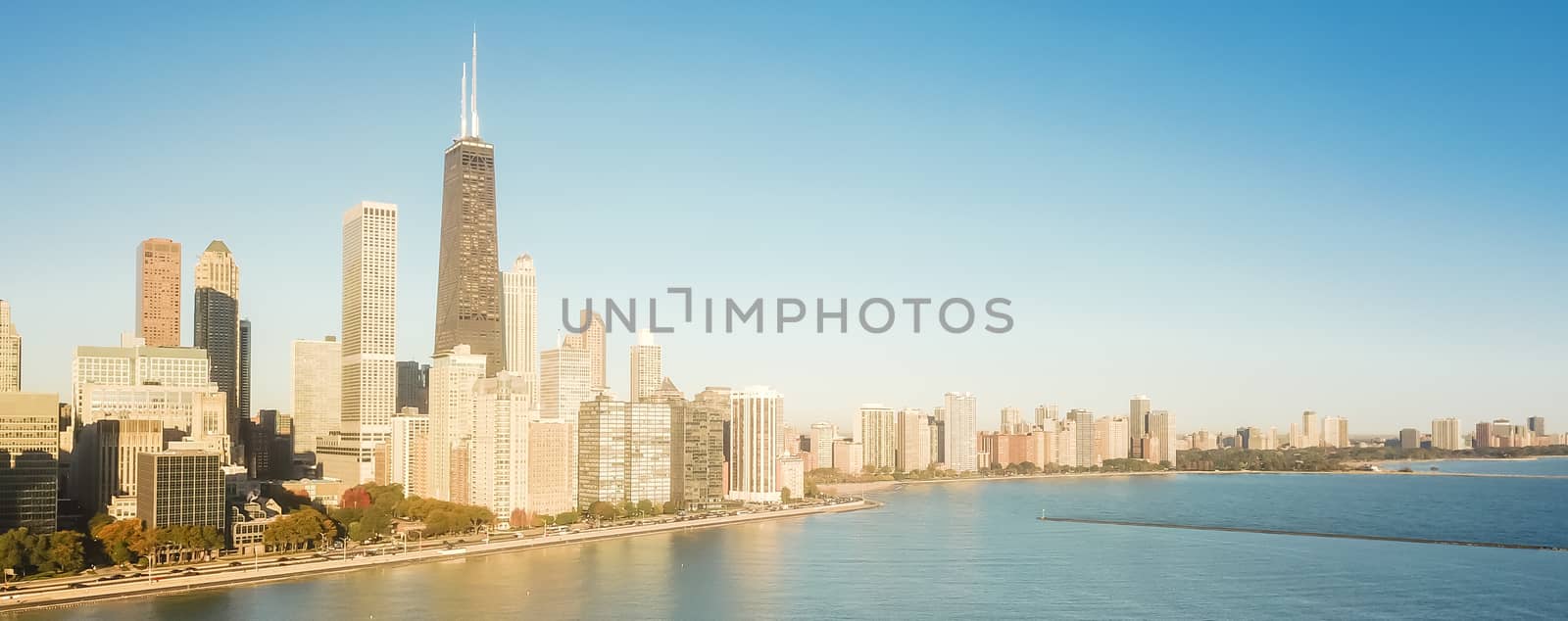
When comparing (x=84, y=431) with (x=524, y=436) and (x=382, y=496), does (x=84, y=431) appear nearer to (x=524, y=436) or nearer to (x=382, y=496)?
(x=382, y=496)

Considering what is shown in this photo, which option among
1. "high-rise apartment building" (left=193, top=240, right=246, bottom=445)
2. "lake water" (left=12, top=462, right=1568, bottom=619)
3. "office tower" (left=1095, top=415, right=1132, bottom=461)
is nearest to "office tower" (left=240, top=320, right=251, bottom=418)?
"high-rise apartment building" (left=193, top=240, right=246, bottom=445)

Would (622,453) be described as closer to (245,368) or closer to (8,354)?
(8,354)

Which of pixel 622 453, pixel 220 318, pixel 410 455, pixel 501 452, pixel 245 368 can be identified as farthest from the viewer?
pixel 245 368

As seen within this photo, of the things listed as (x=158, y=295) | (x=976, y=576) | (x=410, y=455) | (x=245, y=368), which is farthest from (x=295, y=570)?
(x=245, y=368)

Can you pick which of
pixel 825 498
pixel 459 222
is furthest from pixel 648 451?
pixel 459 222

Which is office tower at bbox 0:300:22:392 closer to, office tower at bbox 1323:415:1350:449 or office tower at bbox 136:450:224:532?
office tower at bbox 136:450:224:532

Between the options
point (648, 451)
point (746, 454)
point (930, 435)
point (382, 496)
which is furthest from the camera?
point (930, 435)
